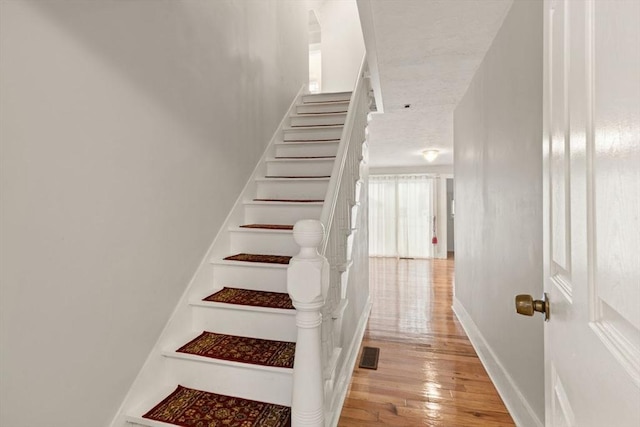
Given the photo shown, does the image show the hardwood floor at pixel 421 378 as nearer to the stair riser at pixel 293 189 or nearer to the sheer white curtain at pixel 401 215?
A: the stair riser at pixel 293 189

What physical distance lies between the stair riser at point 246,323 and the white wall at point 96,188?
0.21 m

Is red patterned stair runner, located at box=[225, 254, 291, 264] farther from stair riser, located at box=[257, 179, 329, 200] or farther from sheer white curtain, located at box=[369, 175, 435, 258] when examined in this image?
sheer white curtain, located at box=[369, 175, 435, 258]

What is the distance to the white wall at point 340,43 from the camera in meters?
6.00

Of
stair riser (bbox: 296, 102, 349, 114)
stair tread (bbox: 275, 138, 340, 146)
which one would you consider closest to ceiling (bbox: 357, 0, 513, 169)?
stair riser (bbox: 296, 102, 349, 114)

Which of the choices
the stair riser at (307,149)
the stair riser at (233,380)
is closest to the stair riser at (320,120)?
the stair riser at (307,149)

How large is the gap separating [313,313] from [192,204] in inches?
44.0

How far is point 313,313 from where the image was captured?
120cm

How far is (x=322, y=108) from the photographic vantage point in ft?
11.7

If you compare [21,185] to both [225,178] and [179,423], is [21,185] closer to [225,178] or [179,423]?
[179,423]

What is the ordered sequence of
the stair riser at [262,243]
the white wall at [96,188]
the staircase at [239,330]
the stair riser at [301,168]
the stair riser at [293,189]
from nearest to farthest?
the white wall at [96,188] < the staircase at [239,330] < the stair riser at [262,243] < the stair riser at [293,189] < the stair riser at [301,168]

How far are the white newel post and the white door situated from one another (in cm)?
69

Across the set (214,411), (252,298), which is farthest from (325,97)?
(214,411)

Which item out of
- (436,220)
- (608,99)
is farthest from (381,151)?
(608,99)

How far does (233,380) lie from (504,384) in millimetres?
1645
